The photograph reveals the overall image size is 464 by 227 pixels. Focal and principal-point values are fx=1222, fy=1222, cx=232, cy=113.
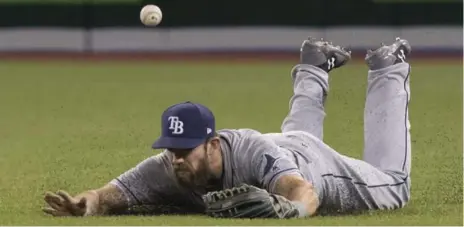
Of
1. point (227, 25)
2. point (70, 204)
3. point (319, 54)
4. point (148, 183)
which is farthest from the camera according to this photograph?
point (227, 25)

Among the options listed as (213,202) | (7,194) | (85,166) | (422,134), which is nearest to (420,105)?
(422,134)

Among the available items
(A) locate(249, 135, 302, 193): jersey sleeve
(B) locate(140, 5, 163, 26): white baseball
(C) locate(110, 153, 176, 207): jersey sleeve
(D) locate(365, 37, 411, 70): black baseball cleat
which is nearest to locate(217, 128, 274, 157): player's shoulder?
(A) locate(249, 135, 302, 193): jersey sleeve

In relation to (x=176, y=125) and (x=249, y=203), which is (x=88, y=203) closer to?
(x=176, y=125)

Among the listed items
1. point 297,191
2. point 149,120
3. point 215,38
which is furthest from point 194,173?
point 215,38

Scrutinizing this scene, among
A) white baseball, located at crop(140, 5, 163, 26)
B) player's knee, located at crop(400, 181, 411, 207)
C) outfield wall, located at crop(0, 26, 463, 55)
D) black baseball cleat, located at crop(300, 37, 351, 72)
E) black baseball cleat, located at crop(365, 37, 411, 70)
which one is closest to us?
player's knee, located at crop(400, 181, 411, 207)

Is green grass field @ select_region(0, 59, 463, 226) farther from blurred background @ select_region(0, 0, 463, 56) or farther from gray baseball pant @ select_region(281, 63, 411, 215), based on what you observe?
blurred background @ select_region(0, 0, 463, 56)

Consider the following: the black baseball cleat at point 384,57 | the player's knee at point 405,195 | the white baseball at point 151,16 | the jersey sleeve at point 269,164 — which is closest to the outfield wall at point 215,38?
the white baseball at point 151,16
